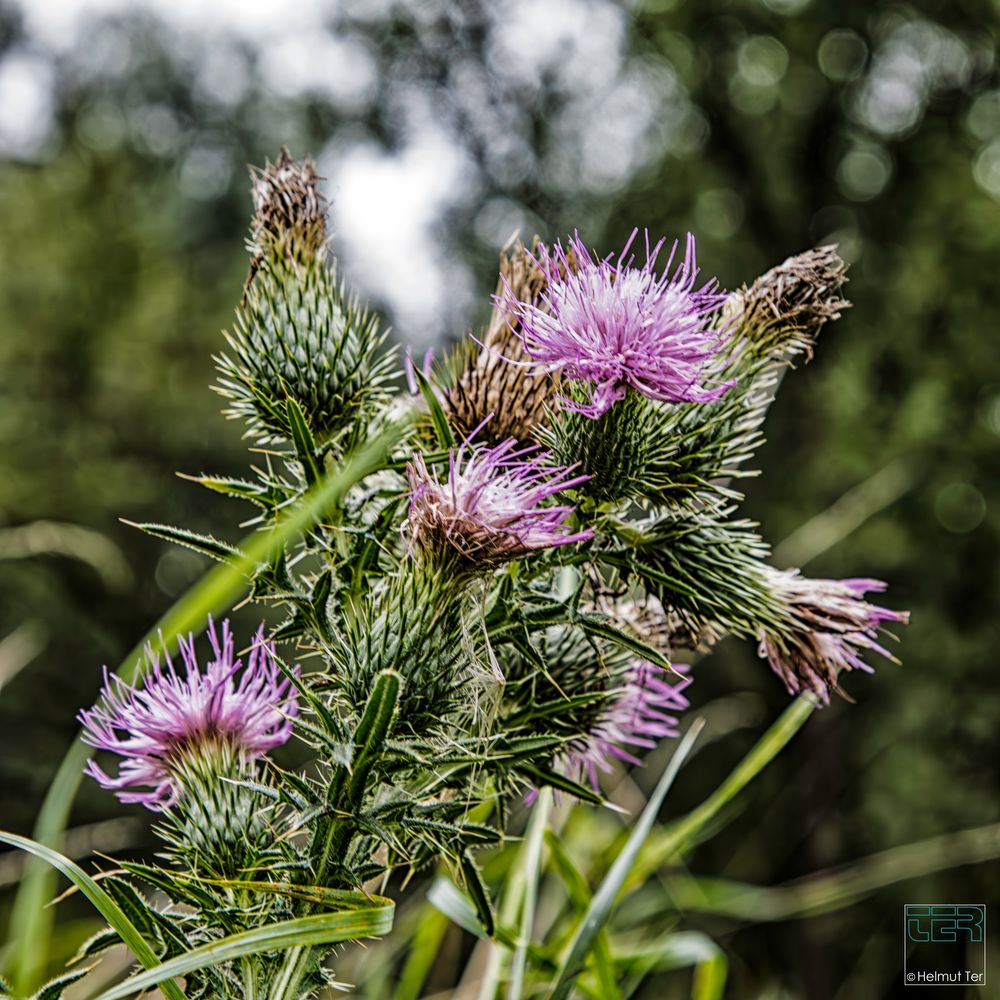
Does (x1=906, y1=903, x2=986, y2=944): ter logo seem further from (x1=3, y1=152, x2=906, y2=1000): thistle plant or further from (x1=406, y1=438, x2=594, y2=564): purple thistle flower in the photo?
(x1=406, y1=438, x2=594, y2=564): purple thistle flower

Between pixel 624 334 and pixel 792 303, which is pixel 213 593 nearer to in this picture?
pixel 624 334

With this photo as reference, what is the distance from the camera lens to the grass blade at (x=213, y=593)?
1.03m

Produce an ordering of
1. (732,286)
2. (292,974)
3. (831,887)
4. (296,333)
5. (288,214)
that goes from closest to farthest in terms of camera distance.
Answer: (292,974)
(296,333)
(288,214)
(831,887)
(732,286)

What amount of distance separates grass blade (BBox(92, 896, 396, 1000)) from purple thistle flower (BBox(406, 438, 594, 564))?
35cm

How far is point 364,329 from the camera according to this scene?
148 centimetres

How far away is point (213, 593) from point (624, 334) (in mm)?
517

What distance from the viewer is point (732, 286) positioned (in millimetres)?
9000

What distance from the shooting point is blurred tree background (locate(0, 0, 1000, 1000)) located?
8656 millimetres

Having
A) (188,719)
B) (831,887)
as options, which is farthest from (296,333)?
(831,887)

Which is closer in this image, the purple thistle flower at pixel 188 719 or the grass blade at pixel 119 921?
the grass blade at pixel 119 921

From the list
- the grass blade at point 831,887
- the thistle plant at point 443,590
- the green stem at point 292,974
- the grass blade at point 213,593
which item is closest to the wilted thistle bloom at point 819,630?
the thistle plant at point 443,590

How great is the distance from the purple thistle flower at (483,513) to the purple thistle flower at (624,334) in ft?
0.39

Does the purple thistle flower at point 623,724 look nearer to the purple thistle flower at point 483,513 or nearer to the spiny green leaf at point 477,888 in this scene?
the spiny green leaf at point 477,888

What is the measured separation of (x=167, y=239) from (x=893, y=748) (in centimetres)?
932
